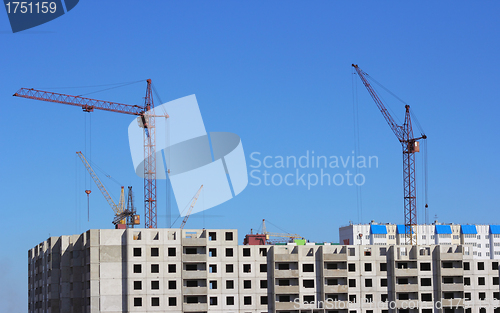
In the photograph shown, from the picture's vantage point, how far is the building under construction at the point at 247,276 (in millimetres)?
123188

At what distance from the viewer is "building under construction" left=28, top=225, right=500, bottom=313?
12319 cm

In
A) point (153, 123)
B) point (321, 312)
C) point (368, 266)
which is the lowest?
point (321, 312)

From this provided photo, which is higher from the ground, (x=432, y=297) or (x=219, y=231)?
(x=219, y=231)

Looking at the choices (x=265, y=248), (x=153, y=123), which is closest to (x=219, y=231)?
(x=265, y=248)

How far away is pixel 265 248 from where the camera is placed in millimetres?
132125

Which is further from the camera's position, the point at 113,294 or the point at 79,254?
the point at 79,254

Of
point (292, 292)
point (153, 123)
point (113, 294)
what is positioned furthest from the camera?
point (153, 123)

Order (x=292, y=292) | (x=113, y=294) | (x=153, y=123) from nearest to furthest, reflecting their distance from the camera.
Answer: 1. (x=113, y=294)
2. (x=292, y=292)
3. (x=153, y=123)

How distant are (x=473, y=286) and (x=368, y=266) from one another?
69.1ft

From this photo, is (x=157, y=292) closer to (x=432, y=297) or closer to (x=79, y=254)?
(x=79, y=254)

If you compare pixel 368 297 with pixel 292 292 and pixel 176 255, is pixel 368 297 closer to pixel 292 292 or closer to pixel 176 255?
pixel 292 292

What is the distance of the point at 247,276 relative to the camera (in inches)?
5113

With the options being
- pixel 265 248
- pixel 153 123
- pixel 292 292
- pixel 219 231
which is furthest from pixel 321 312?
pixel 153 123

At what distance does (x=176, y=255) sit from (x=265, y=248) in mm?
16756
